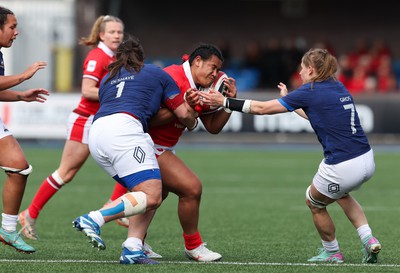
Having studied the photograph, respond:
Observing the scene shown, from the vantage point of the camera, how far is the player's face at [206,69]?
25.3 feet

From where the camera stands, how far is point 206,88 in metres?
7.82

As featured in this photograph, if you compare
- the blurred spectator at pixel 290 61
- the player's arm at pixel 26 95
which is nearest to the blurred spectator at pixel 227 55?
the blurred spectator at pixel 290 61

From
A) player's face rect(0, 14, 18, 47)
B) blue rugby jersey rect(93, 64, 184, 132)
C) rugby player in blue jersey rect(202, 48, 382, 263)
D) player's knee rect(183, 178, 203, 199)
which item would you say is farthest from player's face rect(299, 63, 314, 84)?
player's face rect(0, 14, 18, 47)

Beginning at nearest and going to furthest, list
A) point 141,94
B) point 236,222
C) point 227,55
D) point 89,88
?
point 141,94 → point 89,88 → point 236,222 → point 227,55

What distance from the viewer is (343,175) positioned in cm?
756

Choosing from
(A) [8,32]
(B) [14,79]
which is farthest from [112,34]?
(B) [14,79]

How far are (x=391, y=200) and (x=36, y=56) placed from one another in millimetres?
14776

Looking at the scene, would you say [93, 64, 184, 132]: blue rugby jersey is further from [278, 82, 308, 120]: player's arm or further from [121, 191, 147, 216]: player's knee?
[278, 82, 308, 120]: player's arm

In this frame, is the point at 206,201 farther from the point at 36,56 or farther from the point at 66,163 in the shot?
the point at 36,56

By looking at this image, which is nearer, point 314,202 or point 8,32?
point 314,202

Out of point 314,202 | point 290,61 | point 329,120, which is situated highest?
point 329,120

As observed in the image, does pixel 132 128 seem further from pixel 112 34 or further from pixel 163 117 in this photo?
pixel 112 34

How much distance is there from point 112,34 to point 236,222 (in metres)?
2.52

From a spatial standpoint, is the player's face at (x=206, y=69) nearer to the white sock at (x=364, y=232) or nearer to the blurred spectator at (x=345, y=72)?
the white sock at (x=364, y=232)
